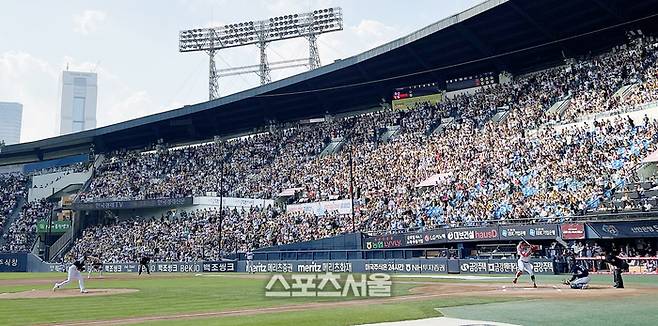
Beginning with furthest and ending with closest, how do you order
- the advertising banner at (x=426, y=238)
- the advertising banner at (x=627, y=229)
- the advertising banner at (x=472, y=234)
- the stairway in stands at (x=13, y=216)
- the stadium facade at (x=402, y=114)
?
the stairway in stands at (x=13, y=216), the advertising banner at (x=426, y=238), the stadium facade at (x=402, y=114), the advertising banner at (x=472, y=234), the advertising banner at (x=627, y=229)

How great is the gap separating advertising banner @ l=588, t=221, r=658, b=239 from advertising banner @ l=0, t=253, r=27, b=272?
51264 mm

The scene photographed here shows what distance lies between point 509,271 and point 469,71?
90.4ft

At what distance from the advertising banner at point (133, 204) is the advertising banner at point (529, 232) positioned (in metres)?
33.8

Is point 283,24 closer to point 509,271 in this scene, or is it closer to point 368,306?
point 509,271

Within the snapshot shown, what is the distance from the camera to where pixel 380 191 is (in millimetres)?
46062

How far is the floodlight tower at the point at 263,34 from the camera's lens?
69.3m

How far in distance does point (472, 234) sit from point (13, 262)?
149 ft

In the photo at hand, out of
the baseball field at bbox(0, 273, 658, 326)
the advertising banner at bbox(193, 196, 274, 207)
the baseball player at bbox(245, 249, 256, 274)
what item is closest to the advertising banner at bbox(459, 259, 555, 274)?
the baseball field at bbox(0, 273, 658, 326)

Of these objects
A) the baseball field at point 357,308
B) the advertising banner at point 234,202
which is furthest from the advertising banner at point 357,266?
the baseball field at point 357,308

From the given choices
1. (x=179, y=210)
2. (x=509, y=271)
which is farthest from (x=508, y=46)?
(x=179, y=210)

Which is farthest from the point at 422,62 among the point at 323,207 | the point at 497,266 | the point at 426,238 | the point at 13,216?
the point at 13,216

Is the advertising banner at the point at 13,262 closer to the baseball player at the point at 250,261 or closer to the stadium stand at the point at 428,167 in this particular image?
the stadium stand at the point at 428,167

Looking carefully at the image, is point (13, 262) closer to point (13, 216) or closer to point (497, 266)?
point (13, 216)

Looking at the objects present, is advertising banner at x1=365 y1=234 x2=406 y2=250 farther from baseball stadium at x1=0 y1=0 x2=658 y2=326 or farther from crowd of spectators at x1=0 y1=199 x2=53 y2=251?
crowd of spectators at x1=0 y1=199 x2=53 y2=251
